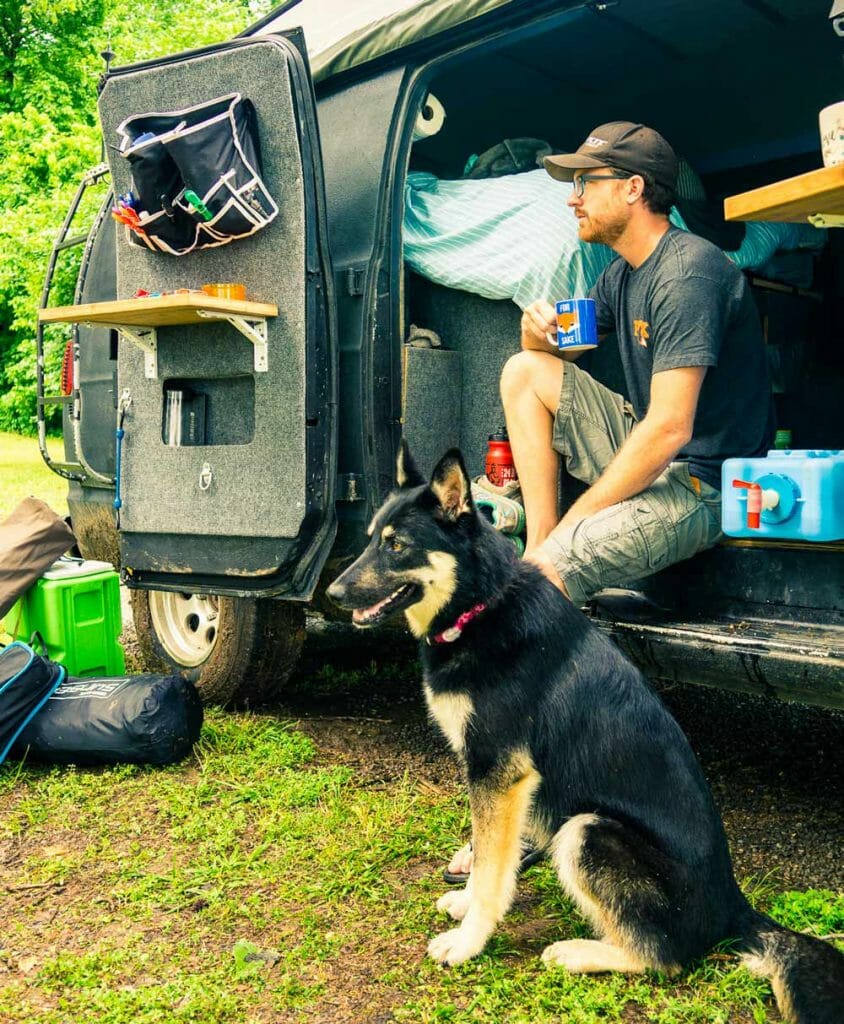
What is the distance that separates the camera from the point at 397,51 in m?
3.53

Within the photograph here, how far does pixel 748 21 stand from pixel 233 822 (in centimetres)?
380

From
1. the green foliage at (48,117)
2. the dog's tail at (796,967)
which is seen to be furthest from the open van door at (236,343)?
the green foliage at (48,117)

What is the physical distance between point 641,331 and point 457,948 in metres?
2.03

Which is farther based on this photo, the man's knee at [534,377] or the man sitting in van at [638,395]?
the man's knee at [534,377]

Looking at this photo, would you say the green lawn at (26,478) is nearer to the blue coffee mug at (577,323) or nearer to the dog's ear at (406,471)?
the blue coffee mug at (577,323)

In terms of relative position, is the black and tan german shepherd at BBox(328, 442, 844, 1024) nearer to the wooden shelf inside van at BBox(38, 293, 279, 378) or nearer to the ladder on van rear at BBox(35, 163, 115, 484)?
the wooden shelf inside van at BBox(38, 293, 279, 378)

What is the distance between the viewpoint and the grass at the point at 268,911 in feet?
7.38

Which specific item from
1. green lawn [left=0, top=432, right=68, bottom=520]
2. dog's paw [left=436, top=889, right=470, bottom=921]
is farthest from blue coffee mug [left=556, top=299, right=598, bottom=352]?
green lawn [left=0, top=432, right=68, bottom=520]

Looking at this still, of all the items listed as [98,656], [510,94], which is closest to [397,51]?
[510,94]

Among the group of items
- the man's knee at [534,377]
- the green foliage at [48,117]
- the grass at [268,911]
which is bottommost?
the grass at [268,911]

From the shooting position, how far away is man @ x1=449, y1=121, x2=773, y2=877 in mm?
3141

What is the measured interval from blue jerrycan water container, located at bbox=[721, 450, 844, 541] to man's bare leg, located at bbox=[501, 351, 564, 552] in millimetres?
804

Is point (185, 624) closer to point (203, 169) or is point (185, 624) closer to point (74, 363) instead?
point (74, 363)

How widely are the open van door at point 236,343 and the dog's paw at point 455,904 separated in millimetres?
1249
